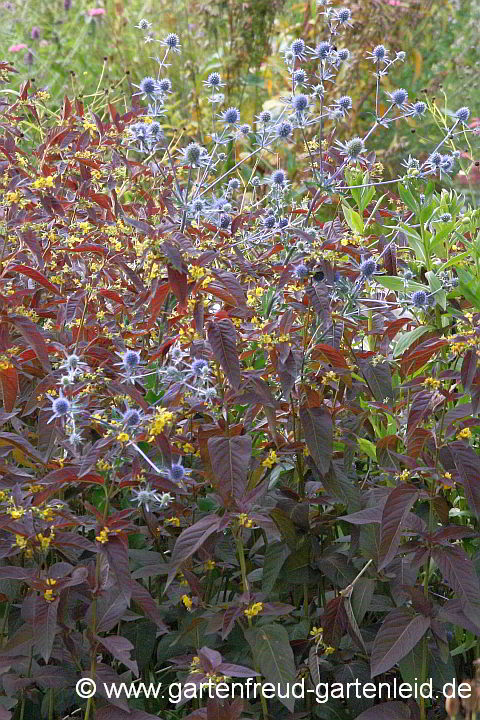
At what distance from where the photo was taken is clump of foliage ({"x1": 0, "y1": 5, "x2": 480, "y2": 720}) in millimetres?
1750

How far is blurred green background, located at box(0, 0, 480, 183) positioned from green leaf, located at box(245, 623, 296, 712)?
15.8ft

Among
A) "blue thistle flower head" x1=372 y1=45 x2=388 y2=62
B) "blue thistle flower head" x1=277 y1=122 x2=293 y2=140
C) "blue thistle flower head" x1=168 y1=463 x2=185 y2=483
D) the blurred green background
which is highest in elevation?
the blurred green background

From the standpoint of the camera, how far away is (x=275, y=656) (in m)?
1.76

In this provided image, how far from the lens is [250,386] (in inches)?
73.4

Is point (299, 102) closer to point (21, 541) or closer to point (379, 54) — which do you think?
point (379, 54)

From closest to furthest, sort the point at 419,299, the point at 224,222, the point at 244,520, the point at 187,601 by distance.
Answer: the point at 244,520
the point at 187,601
the point at 419,299
the point at 224,222

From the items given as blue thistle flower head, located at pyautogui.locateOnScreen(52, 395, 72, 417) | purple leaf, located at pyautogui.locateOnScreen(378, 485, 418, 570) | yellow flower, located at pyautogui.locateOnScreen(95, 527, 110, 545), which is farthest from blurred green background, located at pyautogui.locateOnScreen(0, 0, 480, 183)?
yellow flower, located at pyautogui.locateOnScreen(95, 527, 110, 545)

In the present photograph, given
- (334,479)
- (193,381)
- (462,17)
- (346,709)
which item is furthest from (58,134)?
(462,17)

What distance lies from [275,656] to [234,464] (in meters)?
0.37

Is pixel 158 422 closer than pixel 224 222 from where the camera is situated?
Yes

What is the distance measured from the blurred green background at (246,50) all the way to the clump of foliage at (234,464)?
4.14 metres

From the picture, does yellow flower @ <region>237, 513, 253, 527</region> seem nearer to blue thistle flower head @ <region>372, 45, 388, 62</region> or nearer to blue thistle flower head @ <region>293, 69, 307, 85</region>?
blue thistle flower head @ <region>293, 69, 307, 85</region>

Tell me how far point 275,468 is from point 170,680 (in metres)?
0.58

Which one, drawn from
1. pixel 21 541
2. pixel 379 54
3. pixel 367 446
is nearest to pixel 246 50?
pixel 379 54
